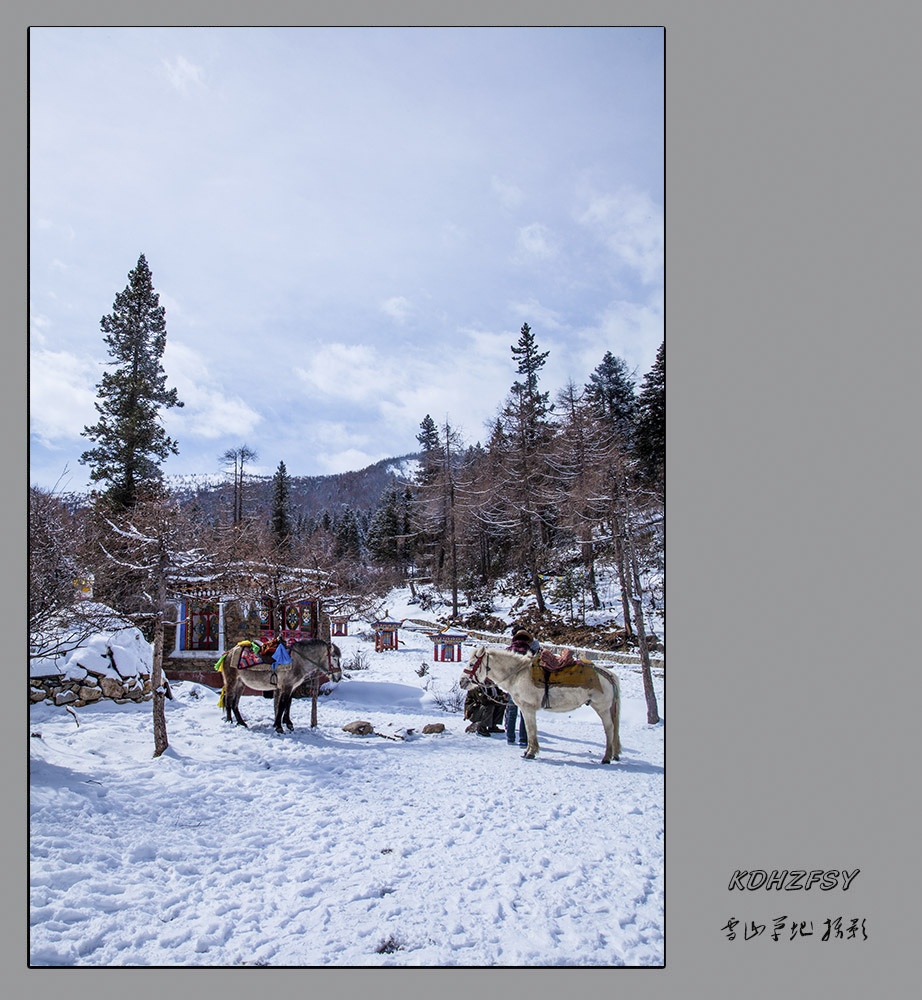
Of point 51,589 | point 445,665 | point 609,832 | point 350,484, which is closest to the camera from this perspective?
point 609,832

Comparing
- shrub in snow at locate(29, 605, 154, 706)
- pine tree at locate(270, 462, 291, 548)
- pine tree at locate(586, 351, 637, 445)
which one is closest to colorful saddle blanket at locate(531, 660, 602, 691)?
pine tree at locate(586, 351, 637, 445)

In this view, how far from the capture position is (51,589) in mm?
5375

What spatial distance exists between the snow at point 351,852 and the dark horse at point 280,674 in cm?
131

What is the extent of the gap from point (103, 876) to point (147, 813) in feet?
4.03

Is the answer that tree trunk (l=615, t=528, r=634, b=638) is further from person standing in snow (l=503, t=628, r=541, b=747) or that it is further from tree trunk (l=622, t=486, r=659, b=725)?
person standing in snow (l=503, t=628, r=541, b=747)

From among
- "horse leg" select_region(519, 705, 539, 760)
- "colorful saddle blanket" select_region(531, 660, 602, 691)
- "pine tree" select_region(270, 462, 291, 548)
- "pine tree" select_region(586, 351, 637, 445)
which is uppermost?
"pine tree" select_region(586, 351, 637, 445)

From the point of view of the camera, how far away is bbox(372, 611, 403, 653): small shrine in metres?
10.7

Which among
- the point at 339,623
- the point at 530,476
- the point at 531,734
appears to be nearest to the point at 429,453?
the point at 530,476

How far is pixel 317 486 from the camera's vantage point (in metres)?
8.90

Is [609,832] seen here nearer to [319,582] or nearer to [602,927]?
[602,927]

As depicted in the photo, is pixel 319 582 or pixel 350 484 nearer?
pixel 350 484

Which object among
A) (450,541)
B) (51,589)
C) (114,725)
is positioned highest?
(450,541)

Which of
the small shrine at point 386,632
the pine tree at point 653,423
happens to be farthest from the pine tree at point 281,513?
the pine tree at point 653,423

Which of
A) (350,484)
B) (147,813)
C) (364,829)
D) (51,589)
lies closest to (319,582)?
(350,484)
